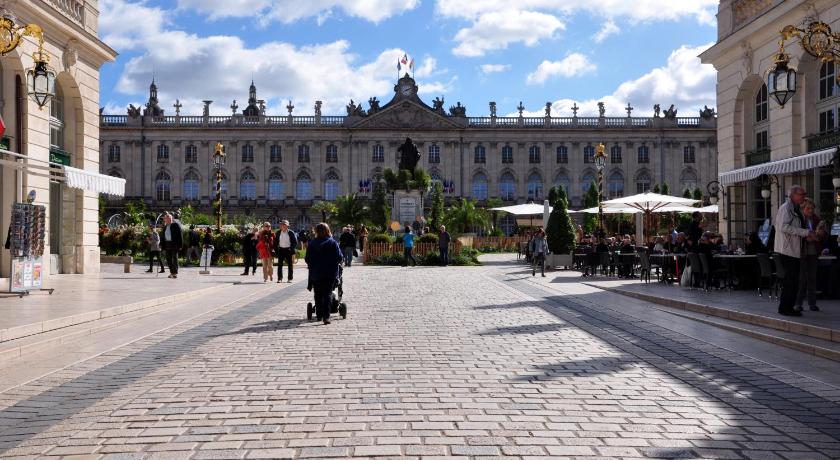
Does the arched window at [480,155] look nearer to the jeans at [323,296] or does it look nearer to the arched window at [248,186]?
the arched window at [248,186]

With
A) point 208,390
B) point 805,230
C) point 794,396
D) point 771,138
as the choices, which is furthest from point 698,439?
point 771,138

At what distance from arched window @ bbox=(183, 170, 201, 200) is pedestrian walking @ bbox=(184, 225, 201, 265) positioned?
175 feet

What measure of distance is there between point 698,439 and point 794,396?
1829 millimetres

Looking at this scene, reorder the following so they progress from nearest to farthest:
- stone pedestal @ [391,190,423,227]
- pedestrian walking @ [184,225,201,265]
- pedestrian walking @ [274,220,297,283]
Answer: pedestrian walking @ [274,220,297,283], pedestrian walking @ [184,225,201,265], stone pedestal @ [391,190,423,227]

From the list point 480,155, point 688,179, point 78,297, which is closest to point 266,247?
point 78,297

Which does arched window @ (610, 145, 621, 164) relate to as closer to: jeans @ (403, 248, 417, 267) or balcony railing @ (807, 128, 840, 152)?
jeans @ (403, 248, 417, 267)

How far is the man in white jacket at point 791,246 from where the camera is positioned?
1076cm

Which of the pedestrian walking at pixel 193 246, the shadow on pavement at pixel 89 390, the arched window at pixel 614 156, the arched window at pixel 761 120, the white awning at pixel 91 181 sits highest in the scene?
the arched window at pixel 614 156

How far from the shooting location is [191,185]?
84250 millimetres

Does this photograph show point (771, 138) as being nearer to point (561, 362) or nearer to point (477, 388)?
point (561, 362)

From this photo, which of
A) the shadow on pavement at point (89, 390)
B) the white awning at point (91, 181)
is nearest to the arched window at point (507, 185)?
the white awning at point (91, 181)

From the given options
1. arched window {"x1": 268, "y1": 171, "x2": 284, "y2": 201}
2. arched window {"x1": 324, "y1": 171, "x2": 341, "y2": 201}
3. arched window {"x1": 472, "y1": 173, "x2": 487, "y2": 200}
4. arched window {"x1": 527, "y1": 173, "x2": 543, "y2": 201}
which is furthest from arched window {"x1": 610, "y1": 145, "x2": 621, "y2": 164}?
arched window {"x1": 268, "y1": 171, "x2": 284, "y2": 201}

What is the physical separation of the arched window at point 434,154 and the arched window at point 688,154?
25.9 metres

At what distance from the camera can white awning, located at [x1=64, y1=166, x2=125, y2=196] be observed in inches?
626
